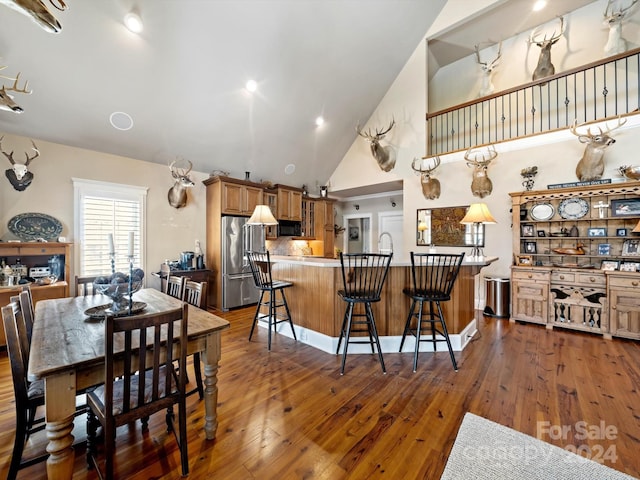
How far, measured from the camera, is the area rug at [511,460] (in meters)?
1.46

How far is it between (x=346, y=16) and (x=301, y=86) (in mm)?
1231

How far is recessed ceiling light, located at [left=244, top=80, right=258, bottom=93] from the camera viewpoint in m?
4.25

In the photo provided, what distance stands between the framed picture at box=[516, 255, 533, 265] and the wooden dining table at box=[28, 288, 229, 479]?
15.2 feet

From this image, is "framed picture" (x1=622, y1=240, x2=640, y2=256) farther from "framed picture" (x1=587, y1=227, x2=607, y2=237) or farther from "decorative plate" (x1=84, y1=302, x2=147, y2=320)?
"decorative plate" (x1=84, y1=302, x2=147, y2=320)

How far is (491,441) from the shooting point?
1.70m

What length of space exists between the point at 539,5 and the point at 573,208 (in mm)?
3892

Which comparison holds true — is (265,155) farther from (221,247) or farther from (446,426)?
(446,426)

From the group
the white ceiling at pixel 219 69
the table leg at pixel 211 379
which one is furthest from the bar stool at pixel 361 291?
the white ceiling at pixel 219 69

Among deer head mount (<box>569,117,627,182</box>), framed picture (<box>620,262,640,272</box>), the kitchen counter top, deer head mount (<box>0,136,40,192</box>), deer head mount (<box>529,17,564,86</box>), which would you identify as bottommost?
framed picture (<box>620,262,640,272</box>)

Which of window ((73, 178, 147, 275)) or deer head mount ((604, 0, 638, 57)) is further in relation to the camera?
deer head mount ((604, 0, 638, 57))

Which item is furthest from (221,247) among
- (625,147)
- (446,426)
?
(625,147)

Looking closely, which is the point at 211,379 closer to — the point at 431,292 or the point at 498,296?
the point at 431,292

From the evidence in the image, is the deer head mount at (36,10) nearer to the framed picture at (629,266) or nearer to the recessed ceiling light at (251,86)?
the recessed ceiling light at (251,86)

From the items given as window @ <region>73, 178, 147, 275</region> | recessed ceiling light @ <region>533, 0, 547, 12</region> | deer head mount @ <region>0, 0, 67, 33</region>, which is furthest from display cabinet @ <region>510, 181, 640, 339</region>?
window @ <region>73, 178, 147, 275</region>
